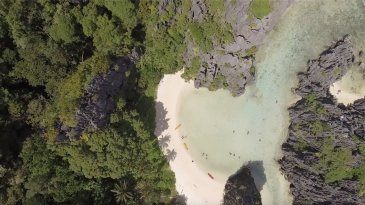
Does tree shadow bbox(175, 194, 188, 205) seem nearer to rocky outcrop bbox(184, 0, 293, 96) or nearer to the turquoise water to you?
the turquoise water

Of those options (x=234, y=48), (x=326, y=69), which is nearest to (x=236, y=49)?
(x=234, y=48)

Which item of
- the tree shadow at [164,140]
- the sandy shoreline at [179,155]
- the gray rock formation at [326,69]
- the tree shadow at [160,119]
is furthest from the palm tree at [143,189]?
the gray rock formation at [326,69]

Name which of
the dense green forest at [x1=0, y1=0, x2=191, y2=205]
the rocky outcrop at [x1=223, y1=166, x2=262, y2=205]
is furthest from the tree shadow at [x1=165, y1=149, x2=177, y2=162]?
the rocky outcrop at [x1=223, y1=166, x2=262, y2=205]

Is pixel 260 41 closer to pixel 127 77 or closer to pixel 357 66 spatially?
pixel 357 66

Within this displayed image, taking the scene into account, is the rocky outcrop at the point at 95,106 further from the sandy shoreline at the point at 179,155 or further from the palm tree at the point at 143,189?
the palm tree at the point at 143,189

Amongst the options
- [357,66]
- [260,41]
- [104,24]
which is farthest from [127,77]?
[357,66]

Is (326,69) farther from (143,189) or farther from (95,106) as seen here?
(95,106)
